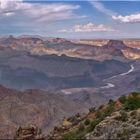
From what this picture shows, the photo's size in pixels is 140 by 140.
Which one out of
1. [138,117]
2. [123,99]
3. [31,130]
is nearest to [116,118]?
[138,117]

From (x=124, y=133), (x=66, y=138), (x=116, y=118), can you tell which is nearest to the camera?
(x=124, y=133)

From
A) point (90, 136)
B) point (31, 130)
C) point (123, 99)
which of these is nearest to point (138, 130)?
point (90, 136)

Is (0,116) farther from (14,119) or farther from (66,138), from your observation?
(66,138)

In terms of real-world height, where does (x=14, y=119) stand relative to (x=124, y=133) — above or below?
below

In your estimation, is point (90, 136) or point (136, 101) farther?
point (136, 101)

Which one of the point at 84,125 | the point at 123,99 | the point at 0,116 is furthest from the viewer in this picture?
the point at 0,116

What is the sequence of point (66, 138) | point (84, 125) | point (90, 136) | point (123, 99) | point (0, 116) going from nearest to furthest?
point (90, 136) → point (66, 138) → point (84, 125) → point (123, 99) → point (0, 116)

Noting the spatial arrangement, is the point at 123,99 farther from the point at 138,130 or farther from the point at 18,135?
the point at 138,130

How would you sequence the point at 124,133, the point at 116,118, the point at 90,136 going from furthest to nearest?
the point at 116,118
the point at 90,136
the point at 124,133

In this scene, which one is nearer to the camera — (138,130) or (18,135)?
(138,130)
